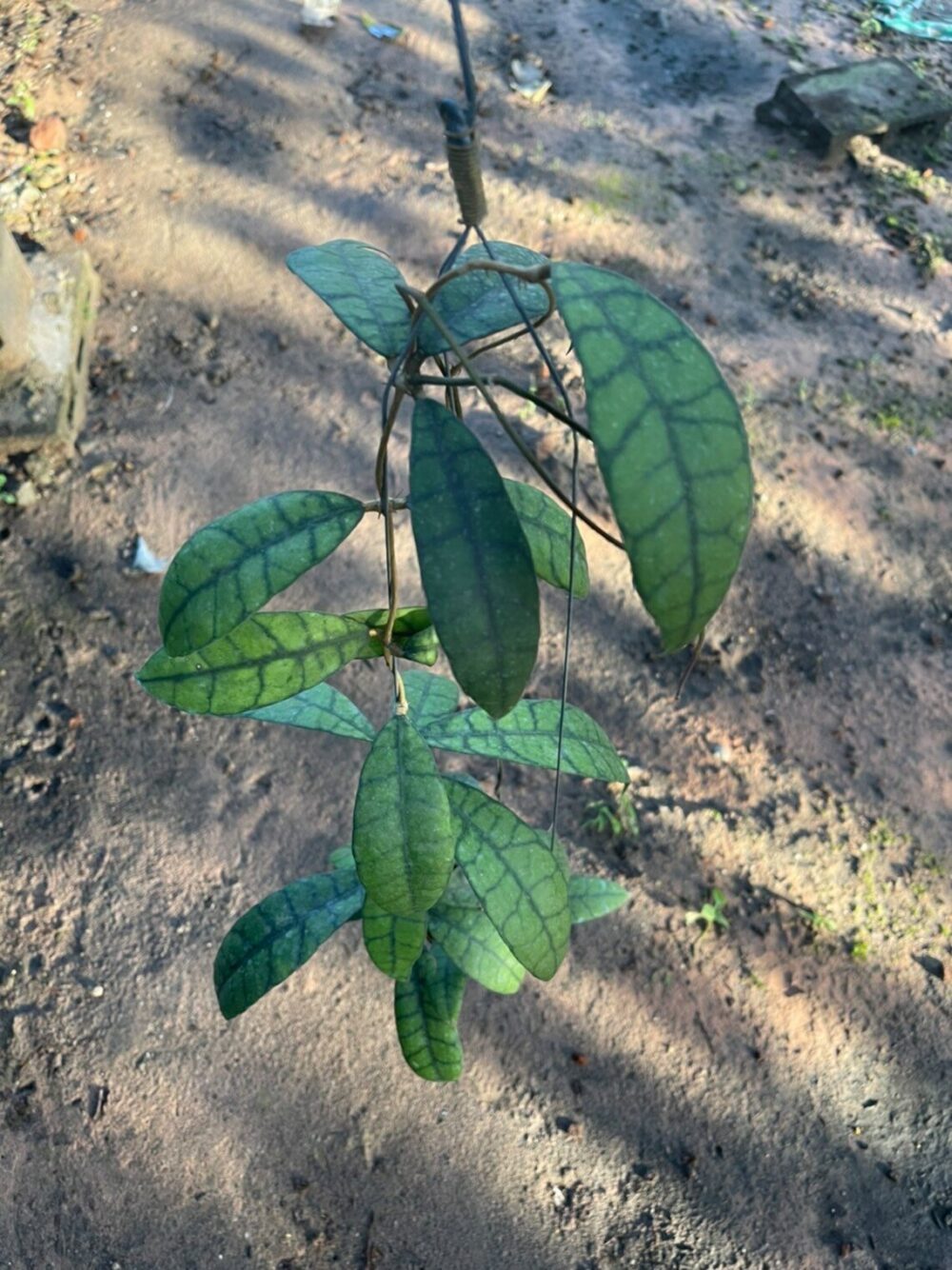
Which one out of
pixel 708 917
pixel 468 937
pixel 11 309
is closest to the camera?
pixel 468 937

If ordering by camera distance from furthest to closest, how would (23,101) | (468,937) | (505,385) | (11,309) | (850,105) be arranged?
(850,105) < (23,101) < (11,309) < (468,937) < (505,385)

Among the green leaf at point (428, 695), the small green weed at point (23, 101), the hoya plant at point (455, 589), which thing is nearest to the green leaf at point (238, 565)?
the hoya plant at point (455, 589)

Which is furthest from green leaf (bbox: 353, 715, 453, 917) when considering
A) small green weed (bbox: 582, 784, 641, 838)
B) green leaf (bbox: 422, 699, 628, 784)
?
small green weed (bbox: 582, 784, 641, 838)

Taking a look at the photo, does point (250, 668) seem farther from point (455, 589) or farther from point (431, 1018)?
point (431, 1018)

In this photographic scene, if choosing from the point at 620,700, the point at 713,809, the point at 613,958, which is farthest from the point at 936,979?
the point at 620,700

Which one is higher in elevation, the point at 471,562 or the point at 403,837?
the point at 471,562

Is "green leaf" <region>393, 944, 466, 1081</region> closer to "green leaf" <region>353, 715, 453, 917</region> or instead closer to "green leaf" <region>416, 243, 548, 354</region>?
"green leaf" <region>353, 715, 453, 917</region>

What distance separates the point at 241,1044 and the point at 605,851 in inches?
40.7

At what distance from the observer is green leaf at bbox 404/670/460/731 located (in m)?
1.53

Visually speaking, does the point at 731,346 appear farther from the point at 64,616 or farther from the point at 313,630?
the point at 313,630

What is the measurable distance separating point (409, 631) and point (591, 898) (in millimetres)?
806

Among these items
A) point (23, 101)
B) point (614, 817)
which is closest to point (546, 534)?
point (614, 817)

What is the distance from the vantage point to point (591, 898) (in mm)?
1777

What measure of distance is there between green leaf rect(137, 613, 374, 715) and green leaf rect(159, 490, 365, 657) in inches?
5.0
